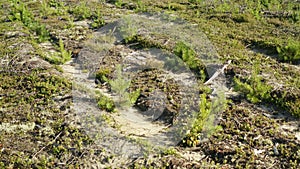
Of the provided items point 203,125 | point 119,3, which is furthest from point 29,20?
point 203,125

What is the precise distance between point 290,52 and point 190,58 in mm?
2782

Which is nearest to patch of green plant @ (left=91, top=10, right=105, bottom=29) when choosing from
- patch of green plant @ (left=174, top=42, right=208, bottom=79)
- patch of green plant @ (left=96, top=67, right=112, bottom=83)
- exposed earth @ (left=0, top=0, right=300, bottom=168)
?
exposed earth @ (left=0, top=0, right=300, bottom=168)

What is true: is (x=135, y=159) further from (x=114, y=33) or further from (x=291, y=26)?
(x=291, y=26)

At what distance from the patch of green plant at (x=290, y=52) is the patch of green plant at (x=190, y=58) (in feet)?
7.64

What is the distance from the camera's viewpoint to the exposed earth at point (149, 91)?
610cm

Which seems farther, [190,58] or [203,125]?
[190,58]

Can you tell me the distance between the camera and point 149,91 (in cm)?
806

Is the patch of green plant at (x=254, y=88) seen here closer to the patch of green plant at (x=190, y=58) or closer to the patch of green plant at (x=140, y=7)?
the patch of green plant at (x=190, y=58)

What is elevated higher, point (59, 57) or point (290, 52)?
point (290, 52)

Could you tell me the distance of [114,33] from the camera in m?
11.6

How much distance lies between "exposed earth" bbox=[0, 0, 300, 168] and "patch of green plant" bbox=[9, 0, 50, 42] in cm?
5

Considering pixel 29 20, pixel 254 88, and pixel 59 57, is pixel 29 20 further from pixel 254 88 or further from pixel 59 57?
pixel 254 88

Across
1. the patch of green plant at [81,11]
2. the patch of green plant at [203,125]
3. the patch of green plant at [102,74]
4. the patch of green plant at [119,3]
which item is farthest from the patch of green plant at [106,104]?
the patch of green plant at [119,3]

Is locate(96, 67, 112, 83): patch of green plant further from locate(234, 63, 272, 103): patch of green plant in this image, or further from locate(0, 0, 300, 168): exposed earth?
locate(234, 63, 272, 103): patch of green plant
